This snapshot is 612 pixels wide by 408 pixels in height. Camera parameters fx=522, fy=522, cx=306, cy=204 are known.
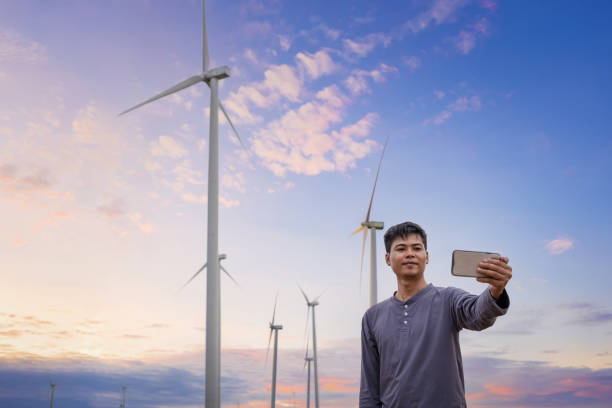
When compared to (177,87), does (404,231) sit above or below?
below

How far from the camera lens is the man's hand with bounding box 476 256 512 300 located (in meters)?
3.25

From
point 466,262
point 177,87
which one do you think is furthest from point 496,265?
point 177,87

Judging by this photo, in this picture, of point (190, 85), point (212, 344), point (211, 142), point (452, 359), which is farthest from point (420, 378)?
point (190, 85)

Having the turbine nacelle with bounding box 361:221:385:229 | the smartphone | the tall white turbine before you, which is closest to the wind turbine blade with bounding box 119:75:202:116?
the tall white turbine

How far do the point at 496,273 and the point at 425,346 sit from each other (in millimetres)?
927

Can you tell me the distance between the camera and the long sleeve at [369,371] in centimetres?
427

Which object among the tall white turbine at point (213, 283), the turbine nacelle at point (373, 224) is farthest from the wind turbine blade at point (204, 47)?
the turbine nacelle at point (373, 224)

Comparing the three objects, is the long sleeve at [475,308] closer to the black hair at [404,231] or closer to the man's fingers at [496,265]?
the man's fingers at [496,265]

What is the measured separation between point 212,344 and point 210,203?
5009mm

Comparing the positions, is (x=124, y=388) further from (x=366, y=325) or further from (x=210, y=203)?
(x=366, y=325)

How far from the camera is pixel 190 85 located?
25609mm

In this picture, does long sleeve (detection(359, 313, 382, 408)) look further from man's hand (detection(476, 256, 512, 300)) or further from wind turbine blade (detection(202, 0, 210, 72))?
wind turbine blade (detection(202, 0, 210, 72))

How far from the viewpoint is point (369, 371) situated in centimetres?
437

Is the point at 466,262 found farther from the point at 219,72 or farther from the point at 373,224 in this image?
Result: the point at 373,224
